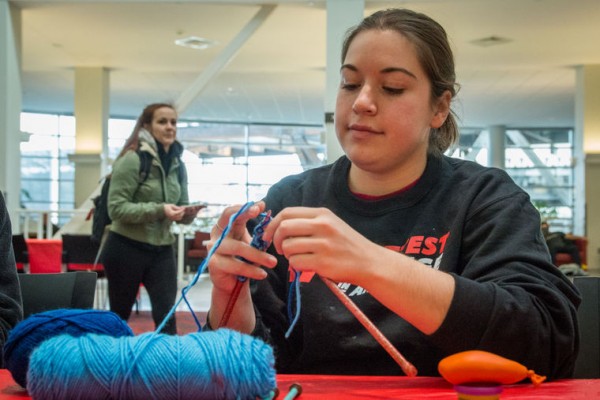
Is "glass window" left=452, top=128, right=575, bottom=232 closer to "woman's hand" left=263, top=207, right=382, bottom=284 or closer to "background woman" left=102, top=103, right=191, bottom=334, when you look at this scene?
"background woman" left=102, top=103, right=191, bottom=334

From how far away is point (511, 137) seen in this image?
19.4 m

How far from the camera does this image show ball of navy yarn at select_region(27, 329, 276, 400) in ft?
2.27

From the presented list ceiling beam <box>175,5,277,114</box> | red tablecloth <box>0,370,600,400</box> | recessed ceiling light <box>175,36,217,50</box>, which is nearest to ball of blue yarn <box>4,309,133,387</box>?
red tablecloth <box>0,370,600,400</box>

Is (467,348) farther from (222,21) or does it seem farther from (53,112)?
(53,112)

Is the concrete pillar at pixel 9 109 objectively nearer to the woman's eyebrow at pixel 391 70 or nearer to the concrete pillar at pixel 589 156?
the woman's eyebrow at pixel 391 70

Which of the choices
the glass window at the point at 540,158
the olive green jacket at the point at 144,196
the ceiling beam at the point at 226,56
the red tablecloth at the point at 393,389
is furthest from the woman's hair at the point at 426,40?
the glass window at the point at 540,158

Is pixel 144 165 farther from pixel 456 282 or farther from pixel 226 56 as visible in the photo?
pixel 226 56

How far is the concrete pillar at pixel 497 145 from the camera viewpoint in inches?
728

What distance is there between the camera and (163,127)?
13.2 ft

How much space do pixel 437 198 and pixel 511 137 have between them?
18.9m

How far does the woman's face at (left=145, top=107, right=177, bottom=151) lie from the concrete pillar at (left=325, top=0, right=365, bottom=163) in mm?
3637

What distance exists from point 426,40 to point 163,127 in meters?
2.88

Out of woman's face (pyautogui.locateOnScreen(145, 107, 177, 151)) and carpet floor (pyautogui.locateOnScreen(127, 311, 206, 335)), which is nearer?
woman's face (pyautogui.locateOnScreen(145, 107, 177, 151))

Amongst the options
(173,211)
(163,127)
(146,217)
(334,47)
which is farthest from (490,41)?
(146,217)
